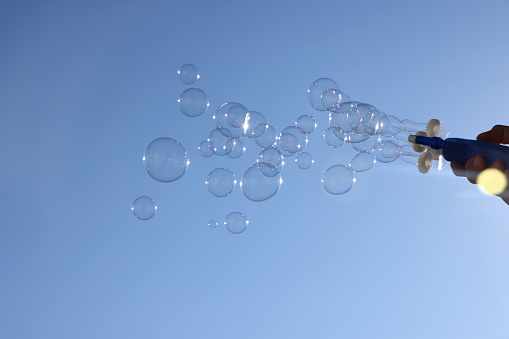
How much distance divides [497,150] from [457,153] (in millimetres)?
336

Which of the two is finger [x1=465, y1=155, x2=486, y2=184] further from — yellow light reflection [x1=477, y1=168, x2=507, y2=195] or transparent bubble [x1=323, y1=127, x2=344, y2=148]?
transparent bubble [x1=323, y1=127, x2=344, y2=148]

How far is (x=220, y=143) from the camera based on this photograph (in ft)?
23.1

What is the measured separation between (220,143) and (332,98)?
7.35 ft

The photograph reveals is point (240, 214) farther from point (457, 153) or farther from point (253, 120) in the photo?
point (457, 153)

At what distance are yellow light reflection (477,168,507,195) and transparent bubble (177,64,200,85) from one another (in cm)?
579

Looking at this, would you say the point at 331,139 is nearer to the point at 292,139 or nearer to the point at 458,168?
the point at 292,139

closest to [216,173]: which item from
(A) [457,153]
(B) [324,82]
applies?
(B) [324,82]

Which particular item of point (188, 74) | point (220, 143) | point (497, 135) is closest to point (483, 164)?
point (497, 135)

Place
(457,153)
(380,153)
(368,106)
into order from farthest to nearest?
(380,153), (368,106), (457,153)

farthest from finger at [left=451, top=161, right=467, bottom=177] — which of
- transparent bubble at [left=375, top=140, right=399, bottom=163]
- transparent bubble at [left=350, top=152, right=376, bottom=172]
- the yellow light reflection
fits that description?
transparent bubble at [left=350, top=152, right=376, bottom=172]

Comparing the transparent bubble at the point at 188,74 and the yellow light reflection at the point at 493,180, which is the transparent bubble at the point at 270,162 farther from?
the yellow light reflection at the point at 493,180

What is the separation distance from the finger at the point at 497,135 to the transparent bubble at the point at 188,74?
545 cm

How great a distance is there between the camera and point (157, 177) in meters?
6.08

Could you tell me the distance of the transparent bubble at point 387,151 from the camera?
17.1ft
